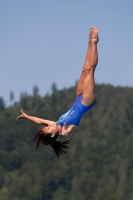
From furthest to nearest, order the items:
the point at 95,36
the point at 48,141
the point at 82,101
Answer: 1. the point at 48,141
2. the point at 82,101
3. the point at 95,36

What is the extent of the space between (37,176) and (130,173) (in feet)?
46.3

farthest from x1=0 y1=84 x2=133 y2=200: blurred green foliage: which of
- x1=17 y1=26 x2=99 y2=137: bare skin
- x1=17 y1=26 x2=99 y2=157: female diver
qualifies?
x1=17 y1=26 x2=99 y2=137: bare skin

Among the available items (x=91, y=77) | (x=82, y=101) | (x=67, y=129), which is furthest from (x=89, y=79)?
(x=67, y=129)

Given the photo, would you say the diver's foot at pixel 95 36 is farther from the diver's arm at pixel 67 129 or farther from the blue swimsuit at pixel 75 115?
the diver's arm at pixel 67 129

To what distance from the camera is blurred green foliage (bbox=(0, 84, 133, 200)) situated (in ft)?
390

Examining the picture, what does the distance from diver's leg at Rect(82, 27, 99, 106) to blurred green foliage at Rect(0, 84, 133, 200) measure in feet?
292

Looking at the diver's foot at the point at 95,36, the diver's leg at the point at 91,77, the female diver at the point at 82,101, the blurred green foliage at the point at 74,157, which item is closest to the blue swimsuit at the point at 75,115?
the female diver at the point at 82,101

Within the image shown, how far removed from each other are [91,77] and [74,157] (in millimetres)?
120379

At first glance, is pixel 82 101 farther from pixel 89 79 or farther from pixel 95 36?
pixel 95 36

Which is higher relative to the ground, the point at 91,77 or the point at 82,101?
the point at 91,77

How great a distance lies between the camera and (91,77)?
700 inches

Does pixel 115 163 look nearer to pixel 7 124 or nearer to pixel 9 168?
pixel 9 168

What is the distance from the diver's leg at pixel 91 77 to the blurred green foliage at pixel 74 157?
292 ft

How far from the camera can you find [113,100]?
167 metres
